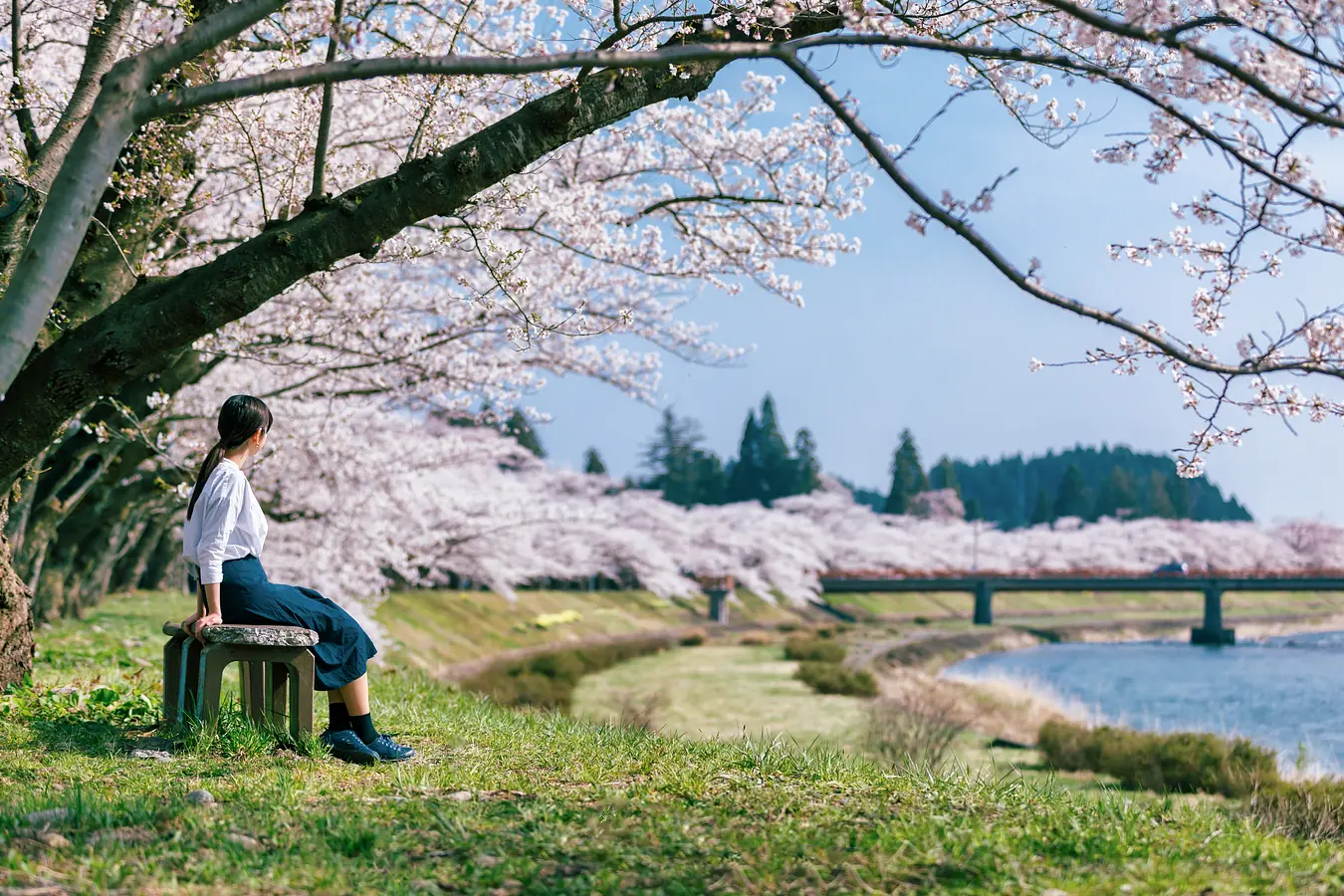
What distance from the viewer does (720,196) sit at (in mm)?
9203

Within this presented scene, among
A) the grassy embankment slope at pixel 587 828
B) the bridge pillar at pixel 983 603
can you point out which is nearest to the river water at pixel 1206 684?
the bridge pillar at pixel 983 603

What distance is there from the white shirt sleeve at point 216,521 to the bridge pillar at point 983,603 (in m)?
49.1

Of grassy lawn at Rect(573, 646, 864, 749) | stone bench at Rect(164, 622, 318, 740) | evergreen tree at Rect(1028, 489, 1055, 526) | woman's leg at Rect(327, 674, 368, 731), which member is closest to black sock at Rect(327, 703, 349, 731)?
woman's leg at Rect(327, 674, 368, 731)

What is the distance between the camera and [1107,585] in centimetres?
4888

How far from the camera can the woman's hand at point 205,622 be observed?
4328 millimetres

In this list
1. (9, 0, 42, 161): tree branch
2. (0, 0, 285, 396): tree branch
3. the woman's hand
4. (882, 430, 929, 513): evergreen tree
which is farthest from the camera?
(882, 430, 929, 513): evergreen tree

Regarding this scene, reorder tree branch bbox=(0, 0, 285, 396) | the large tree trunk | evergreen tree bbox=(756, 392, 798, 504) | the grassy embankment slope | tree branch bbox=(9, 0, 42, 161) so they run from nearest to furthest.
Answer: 1. the grassy embankment slope
2. tree branch bbox=(0, 0, 285, 396)
3. the large tree trunk
4. tree branch bbox=(9, 0, 42, 161)
5. evergreen tree bbox=(756, 392, 798, 504)

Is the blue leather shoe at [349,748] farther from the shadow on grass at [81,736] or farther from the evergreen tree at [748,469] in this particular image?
the evergreen tree at [748,469]

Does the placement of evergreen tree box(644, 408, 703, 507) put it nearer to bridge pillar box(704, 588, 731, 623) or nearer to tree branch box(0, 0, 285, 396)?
bridge pillar box(704, 588, 731, 623)

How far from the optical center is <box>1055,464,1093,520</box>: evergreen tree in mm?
81625

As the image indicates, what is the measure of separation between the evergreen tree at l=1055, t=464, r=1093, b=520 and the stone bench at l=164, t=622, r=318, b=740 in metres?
83.8

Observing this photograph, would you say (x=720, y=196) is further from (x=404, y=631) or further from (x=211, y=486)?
(x=404, y=631)

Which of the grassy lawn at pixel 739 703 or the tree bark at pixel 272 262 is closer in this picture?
the tree bark at pixel 272 262

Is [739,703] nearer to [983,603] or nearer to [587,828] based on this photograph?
[587,828]
